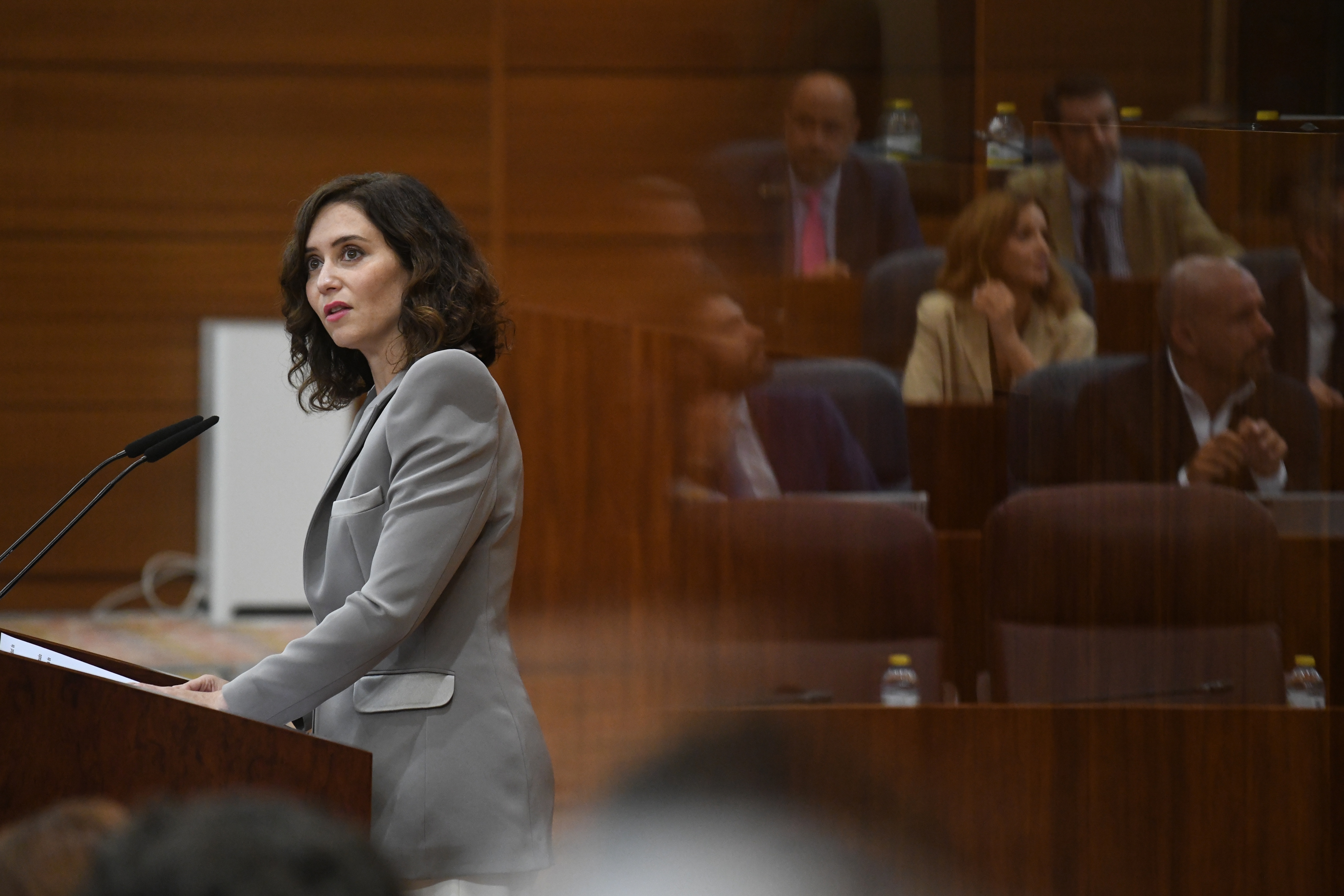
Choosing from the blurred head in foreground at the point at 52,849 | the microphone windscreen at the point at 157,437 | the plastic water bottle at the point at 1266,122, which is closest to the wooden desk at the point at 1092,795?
the plastic water bottle at the point at 1266,122

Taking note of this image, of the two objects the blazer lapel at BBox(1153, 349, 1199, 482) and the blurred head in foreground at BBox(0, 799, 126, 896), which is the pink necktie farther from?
the blurred head in foreground at BBox(0, 799, 126, 896)

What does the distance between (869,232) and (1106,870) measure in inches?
40.5

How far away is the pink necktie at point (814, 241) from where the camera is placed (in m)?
2.25

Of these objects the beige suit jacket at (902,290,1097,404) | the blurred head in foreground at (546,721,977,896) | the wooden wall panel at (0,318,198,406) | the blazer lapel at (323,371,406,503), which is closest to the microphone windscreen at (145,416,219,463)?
the blazer lapel at (323,371,406,503)

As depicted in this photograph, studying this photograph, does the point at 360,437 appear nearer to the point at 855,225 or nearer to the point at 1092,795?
the point at 1092,795

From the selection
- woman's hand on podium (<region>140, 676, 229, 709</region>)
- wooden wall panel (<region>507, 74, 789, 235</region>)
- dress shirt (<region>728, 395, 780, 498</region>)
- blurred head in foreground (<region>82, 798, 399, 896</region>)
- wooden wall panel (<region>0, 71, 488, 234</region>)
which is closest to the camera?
blurred head in foreground (<region>82, 798, 399, 896</region>)

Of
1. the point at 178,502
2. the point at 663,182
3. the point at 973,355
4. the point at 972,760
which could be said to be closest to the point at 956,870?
the point at 972,760

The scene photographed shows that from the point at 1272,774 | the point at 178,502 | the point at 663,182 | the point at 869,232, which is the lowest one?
the point at 1272,774

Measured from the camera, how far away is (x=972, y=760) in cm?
179

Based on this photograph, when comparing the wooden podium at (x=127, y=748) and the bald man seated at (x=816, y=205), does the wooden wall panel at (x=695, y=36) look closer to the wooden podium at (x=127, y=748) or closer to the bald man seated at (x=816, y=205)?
the bald man seated at (x=816, y=205)

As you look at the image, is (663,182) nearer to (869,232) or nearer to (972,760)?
(869,232)

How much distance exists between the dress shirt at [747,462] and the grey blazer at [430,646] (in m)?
1.02

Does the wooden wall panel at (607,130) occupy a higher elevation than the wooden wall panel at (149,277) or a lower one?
higher

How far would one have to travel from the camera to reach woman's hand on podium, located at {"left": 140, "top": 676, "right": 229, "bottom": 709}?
92 cm
